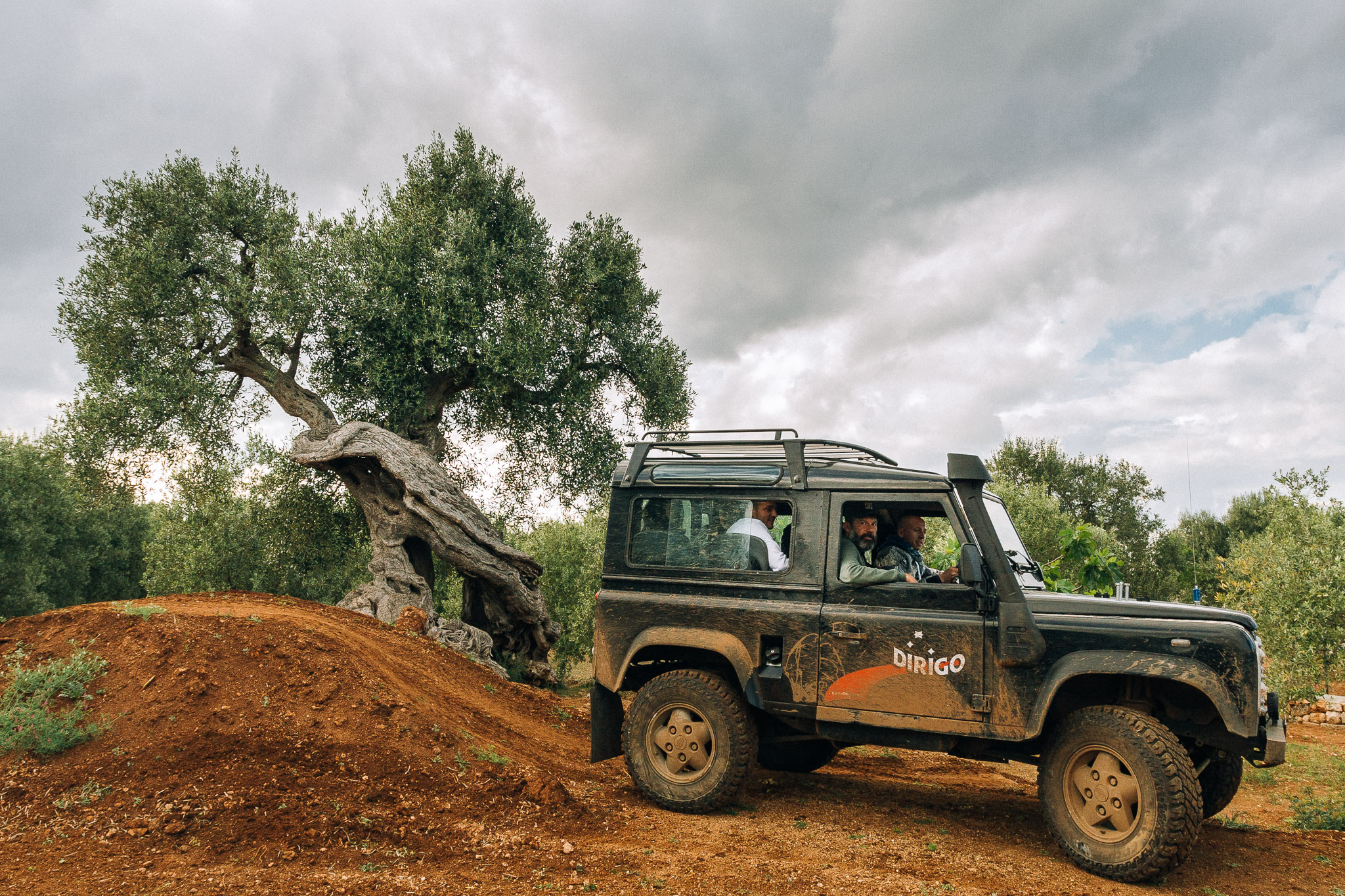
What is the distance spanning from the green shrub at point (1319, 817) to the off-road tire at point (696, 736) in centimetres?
535

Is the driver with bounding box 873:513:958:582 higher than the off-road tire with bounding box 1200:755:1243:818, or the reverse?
the driver with bounding box 873:513:958:582

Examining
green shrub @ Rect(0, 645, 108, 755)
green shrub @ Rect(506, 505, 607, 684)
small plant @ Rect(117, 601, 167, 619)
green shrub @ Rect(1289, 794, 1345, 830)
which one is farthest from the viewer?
green shrub @ Rect(506, 505, 607, 684)

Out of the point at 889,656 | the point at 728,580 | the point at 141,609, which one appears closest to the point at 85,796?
the point at 141,609

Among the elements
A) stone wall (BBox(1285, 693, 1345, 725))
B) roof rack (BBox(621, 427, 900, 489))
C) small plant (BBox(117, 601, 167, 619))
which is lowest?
stone wall (BBox(1285, 693, 1345, 725))

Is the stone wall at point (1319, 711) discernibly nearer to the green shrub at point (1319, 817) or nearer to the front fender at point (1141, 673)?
the green shrub at point (1319, 817)

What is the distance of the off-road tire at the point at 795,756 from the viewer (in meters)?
8.15

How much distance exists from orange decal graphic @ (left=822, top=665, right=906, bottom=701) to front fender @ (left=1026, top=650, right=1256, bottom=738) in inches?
39.2

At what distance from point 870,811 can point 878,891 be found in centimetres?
200

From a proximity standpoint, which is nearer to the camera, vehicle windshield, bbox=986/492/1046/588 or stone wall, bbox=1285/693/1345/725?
vehicle windshield, bbox=986/492/1046/588

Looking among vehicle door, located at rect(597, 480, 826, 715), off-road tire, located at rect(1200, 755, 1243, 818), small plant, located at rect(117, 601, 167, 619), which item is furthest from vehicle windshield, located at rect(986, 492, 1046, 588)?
small plant, located at rect(117, 601, 167, 619)

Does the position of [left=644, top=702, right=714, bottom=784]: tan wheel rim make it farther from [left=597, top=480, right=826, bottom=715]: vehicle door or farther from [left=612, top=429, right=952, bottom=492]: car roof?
[left=612, top=429, right=952, bottom=492]: car roof

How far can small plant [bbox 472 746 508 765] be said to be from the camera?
725 cm

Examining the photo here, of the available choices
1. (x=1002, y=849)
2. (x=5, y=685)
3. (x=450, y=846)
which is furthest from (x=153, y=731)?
(x=1002, y=849)

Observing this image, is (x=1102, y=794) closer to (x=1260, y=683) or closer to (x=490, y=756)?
(x=1260, y=683)
